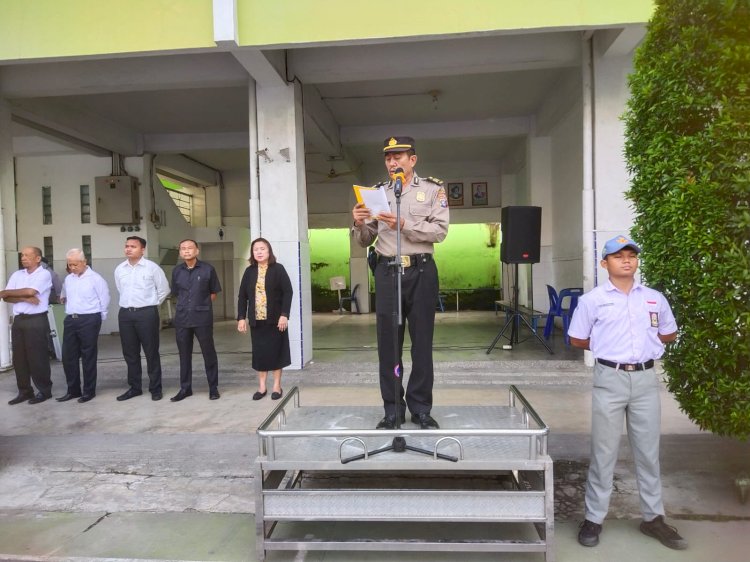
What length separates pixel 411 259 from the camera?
3125mm

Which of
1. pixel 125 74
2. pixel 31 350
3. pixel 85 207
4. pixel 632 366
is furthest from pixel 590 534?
pixel 85 207

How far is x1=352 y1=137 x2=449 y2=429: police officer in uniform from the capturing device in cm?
309

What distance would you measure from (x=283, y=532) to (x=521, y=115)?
8947 millimetres

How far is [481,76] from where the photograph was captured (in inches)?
301

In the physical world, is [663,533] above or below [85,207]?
below

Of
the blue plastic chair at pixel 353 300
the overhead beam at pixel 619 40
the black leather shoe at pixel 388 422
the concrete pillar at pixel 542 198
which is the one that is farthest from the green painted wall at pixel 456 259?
the black leather shoe at pixel 388 422

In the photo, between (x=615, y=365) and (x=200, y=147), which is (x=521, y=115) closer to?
(x=200, y=147)

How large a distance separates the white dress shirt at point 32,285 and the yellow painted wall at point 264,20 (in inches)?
92.9

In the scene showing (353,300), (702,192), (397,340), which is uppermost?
(702,192)

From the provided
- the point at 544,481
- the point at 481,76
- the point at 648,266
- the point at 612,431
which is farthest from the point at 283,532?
the point at 481,76

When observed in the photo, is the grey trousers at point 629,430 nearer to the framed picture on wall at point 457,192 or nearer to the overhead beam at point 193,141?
the overhead beam at point 193,141

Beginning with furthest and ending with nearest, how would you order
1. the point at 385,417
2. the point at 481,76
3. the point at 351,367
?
the point at 481,76 < the point at 351,367 < the point at 385,417

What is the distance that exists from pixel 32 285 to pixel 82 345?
32.2 inches

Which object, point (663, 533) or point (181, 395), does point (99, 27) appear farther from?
point (663, 533)
